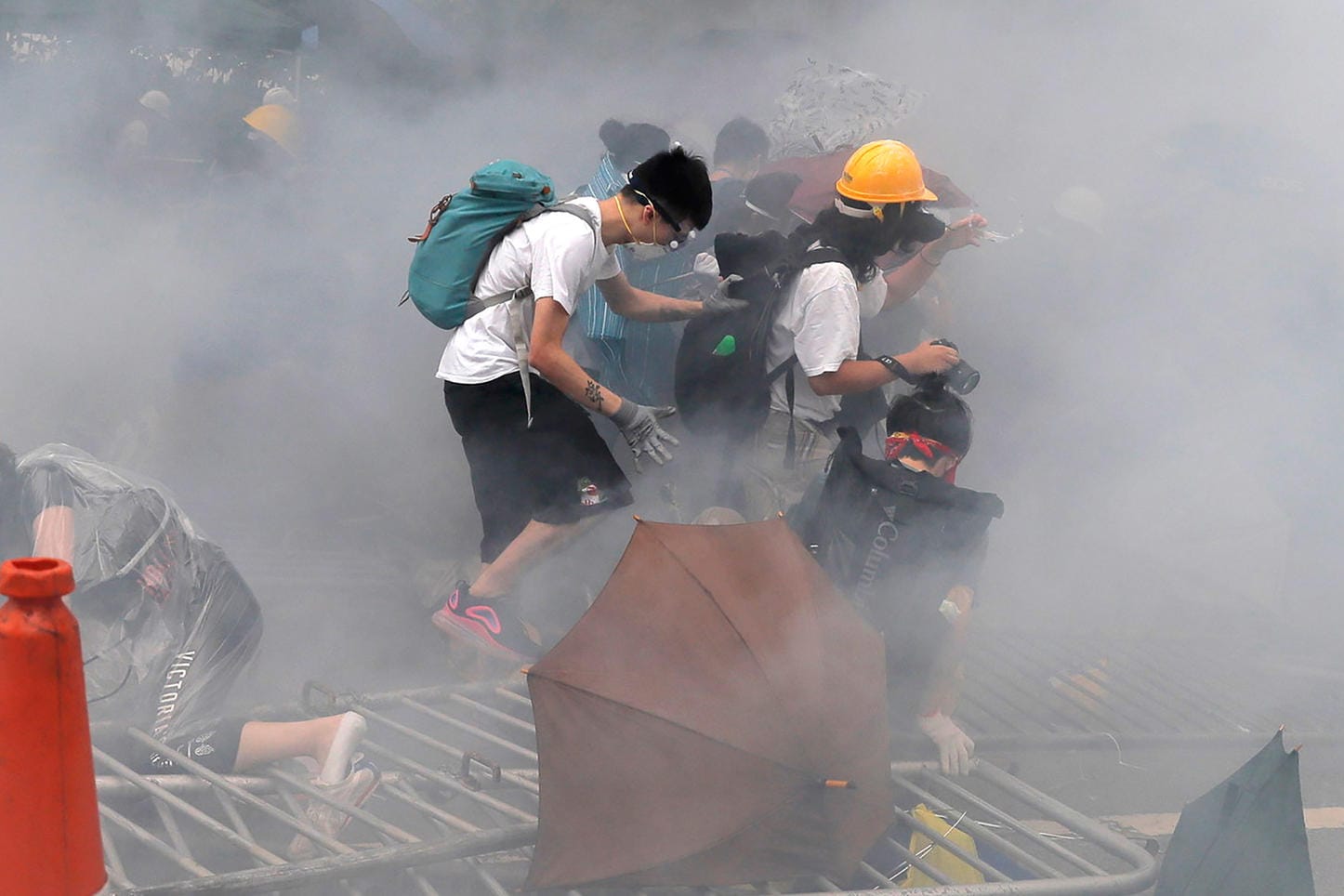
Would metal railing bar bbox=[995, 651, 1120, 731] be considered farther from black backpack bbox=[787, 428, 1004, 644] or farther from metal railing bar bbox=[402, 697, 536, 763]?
metal railing bar bbox=[402, 697, 536, 763]

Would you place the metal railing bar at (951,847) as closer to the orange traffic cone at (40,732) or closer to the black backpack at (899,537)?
the black backpack at (899,537)

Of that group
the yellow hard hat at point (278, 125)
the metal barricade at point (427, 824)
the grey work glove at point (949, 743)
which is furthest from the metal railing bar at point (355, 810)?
the yellow hard hat at point (278, 125)

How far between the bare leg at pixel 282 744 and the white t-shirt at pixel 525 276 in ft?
2.39

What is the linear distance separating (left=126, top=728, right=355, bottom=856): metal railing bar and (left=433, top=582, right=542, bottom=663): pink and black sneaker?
2.03 feet

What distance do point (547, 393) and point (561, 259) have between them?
1.10 ft

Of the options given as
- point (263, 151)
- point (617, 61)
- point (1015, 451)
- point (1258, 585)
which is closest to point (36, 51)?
point (263, 151)

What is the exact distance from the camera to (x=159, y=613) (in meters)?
2.29

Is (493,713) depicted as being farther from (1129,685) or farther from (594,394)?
(1129,685)

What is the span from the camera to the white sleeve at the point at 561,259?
2.37m

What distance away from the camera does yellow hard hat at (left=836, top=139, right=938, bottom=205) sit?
2.76m

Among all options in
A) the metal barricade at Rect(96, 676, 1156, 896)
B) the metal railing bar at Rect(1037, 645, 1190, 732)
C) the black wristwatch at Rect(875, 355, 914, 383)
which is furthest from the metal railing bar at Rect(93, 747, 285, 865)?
the metal railing bar at Rect(1037, 645, 1190, 732)

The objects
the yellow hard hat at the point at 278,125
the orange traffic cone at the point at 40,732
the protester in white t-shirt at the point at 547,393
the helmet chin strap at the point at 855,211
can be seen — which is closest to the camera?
the orange traffic cone at the point at 40,732

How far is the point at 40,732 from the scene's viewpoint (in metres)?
1.44

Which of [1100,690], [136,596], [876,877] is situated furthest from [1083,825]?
[136,596]
